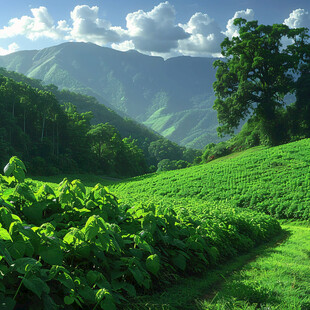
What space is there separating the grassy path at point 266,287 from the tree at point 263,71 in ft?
97.2

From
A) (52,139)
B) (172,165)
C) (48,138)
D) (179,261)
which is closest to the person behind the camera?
(179,261)

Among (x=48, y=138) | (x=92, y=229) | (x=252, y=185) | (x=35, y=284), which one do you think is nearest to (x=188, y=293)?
(x=92, y=229)

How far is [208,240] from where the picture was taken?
5.30 metres

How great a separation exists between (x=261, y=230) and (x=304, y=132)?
92.2ft

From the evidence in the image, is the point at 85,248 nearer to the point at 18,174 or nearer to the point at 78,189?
the point at 78,189

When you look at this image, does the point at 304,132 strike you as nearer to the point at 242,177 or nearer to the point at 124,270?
the point at 242,177

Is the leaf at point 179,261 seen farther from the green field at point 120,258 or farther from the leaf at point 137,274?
the leaf at point 137,274

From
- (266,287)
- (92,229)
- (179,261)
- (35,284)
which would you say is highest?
(92,229)

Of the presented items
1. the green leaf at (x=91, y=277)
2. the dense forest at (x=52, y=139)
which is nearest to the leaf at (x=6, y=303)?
the green leaf at (x=91, y=277)

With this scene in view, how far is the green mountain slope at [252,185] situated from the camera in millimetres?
15062

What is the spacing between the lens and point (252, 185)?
725 inches

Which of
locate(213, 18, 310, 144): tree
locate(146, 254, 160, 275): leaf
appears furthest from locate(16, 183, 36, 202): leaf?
locate(213, 18, 310, 144): tree

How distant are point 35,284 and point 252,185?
57.8ft

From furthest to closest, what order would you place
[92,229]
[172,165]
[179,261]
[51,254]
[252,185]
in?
1. [172,165]
2. [252,185]
3. [179,261]
4. [92,229]
5. [51,254]
